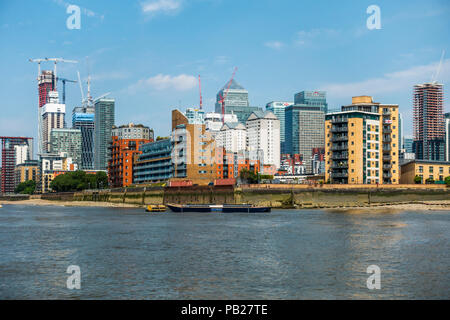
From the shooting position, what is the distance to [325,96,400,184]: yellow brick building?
170 m

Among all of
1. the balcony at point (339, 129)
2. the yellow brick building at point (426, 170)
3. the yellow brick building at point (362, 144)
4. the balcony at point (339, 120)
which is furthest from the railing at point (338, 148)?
the yellow brick building at point (426, 170)

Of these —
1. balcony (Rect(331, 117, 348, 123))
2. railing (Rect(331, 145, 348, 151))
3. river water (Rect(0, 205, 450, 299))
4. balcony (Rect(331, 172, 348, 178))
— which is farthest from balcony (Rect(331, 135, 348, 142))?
river water (Rect(0, 205, 450, 299))

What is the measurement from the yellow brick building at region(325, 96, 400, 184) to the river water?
86.2 meters

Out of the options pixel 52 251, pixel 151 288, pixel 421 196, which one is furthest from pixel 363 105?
pixel 151 288

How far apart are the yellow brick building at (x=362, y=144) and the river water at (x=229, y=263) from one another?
8621cm

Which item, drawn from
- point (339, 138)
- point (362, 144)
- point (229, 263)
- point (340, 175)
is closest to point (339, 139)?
point (339, 138)

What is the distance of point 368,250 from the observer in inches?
2395

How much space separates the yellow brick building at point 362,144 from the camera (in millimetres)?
169875

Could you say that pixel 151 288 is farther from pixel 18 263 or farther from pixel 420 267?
pixel 420 267

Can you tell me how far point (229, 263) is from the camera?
53.2m

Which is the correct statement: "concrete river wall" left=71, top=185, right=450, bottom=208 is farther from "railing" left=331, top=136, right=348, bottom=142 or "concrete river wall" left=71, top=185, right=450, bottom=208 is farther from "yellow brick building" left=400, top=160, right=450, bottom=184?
"yellow brick building" left=400, top=160, right=450, bottom=184

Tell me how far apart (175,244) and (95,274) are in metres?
21.3
